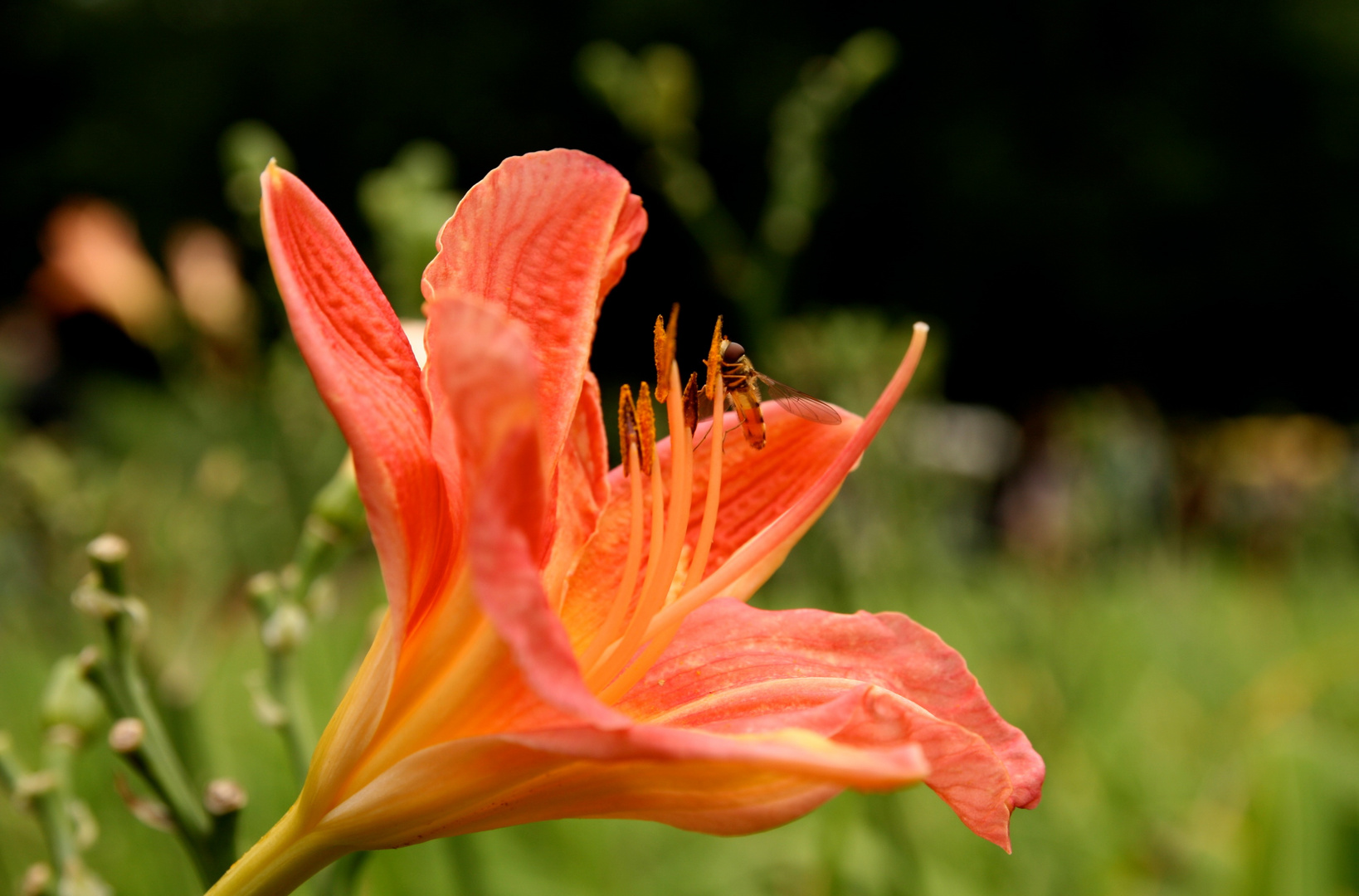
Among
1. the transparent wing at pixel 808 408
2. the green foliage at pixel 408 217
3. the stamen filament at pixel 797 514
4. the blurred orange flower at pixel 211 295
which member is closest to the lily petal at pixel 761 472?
the transparent wing at pixel 808 408

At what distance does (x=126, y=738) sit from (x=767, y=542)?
0.35 m

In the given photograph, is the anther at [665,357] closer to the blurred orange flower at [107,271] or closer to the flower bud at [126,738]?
the flower bud at [126,738]

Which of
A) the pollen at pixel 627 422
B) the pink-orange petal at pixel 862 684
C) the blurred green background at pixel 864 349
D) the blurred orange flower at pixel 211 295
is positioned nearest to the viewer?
the pink-orange petal at pixel 862 684

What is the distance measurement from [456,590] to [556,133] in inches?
482

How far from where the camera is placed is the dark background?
12.4 m

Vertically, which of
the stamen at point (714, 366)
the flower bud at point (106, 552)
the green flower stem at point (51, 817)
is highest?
the stamen at point (714, 366)

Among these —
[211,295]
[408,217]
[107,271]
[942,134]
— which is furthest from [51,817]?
[942,134]

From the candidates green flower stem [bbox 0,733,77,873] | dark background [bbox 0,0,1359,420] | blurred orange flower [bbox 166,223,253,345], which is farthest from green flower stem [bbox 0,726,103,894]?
dark background [bbox 0,0,1359,420]

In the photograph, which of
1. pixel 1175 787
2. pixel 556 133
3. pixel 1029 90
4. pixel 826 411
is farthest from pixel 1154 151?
pixel 826 411

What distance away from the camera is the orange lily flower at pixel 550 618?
0.44 metres

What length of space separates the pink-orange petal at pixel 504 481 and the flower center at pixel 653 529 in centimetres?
14

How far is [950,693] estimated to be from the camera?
1.94ft

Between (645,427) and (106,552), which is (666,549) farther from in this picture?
(106,552)

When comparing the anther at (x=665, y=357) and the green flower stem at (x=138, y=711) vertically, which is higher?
the anther at (x=665, y=357)
